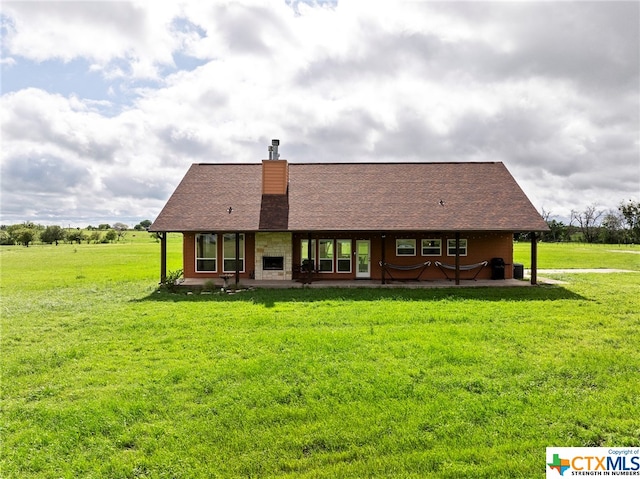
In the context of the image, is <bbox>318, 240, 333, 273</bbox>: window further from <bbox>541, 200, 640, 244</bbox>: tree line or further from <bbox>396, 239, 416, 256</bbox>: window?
<bbox>541, 200, 640, 244</bbox>: tree line

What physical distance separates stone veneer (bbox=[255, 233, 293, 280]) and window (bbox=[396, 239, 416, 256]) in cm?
482

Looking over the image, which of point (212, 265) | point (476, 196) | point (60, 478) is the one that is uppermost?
point (476, 196)

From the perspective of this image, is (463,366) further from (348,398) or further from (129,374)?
(129,374)

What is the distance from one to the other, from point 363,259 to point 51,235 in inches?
3218

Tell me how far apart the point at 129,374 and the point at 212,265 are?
12.0 m

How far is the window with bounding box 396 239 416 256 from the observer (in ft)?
60.4

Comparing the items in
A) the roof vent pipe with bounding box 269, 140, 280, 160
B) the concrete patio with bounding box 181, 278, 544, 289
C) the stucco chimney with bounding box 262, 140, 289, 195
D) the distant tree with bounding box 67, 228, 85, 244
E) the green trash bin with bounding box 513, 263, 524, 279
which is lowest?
the concrete patio with bounding box 181, 278, 544, 289

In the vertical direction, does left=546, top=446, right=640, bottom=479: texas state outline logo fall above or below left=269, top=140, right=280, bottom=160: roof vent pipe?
below

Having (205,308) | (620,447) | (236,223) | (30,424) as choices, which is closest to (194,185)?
(236,223)

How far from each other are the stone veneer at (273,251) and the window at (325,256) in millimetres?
1323

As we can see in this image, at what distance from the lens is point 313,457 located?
4551 millimetres

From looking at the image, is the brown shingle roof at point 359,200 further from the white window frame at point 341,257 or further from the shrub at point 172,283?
the shrub at point 172,283

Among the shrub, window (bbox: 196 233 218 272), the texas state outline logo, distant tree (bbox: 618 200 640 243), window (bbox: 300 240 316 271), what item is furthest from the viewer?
distant tree (bbox: 618 200 640 243)

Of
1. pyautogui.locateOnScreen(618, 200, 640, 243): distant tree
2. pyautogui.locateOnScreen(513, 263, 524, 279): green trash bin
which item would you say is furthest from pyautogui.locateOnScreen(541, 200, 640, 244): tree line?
pyautogui.locateOnScreen(513, 263, 524, 279): green trash bin
